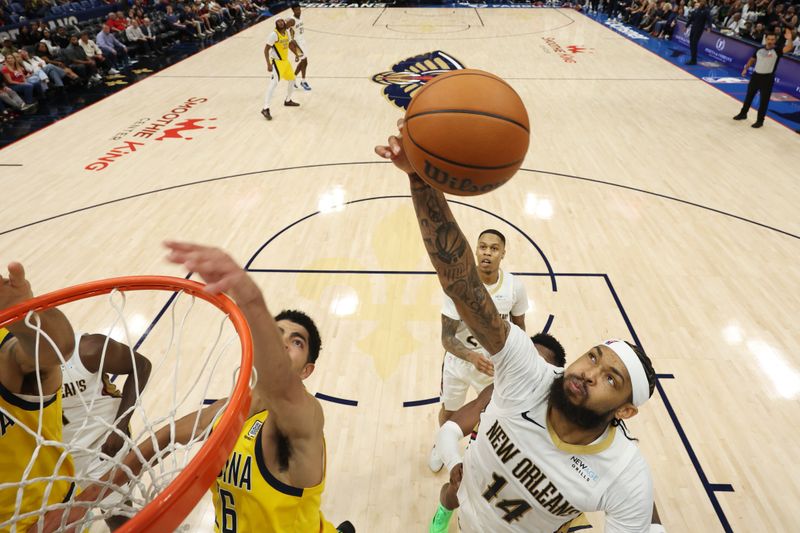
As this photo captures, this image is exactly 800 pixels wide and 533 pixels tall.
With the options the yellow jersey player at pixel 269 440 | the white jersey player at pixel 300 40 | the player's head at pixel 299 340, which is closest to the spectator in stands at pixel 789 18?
the white jersey player at pixel 300 40

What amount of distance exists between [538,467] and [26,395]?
2062mm

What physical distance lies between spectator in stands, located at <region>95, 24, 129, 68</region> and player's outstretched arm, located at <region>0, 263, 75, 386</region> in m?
13.5

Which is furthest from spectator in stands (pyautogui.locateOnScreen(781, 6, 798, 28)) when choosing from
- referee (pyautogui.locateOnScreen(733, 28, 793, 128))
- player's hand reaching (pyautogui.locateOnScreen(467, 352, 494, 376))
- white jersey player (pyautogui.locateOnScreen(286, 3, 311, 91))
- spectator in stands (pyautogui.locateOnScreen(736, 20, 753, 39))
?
player's hand reaching (pyautogui.locateOnScreen(467, 352, 494, 376))

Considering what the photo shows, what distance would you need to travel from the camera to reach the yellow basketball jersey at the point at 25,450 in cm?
192

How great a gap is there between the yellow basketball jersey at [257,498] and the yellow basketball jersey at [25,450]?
673 mm

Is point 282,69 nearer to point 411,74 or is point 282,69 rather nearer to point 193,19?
point 411,74

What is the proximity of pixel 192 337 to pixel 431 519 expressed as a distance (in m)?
2.57

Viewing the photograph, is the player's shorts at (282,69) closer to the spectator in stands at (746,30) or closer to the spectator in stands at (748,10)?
the spectator in stands at (746,30)

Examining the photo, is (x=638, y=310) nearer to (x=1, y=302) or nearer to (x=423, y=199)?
(x=423, y=199)

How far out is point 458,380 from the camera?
3.19 m

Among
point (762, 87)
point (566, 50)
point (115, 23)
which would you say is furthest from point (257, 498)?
point (115, 23)

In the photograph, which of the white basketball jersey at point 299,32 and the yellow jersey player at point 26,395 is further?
the white basketball jersey at point 299,32

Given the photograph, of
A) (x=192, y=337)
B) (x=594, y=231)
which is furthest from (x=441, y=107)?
(x=594, y=231)

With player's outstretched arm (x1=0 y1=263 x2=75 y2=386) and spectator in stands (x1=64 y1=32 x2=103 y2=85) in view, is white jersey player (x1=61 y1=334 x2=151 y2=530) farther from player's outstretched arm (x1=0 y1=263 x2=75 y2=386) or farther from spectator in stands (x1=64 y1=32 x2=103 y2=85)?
spectator in stands (x1=64 y1=32 x2=103 y2=85)
